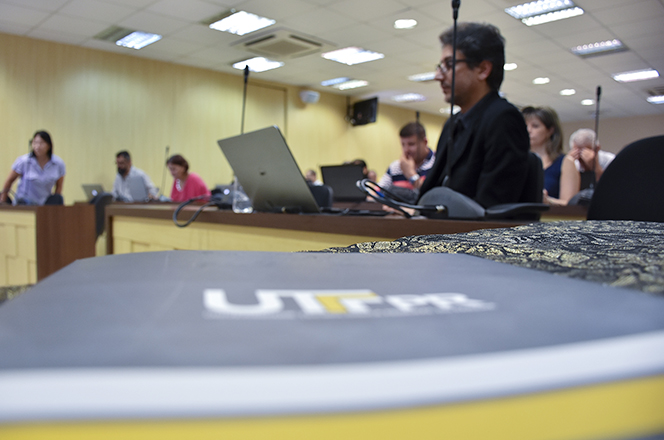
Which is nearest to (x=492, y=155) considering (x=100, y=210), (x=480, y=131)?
(x=480, y=131)

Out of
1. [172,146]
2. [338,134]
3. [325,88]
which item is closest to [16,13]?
[172,146]

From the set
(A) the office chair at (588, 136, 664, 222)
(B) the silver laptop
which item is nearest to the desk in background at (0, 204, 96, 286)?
(B) the silver laptop

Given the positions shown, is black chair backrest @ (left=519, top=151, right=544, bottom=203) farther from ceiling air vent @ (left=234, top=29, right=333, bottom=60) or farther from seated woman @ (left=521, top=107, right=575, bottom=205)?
ceiling air vent @ (left=234, top=29, right=333, bottom=60)

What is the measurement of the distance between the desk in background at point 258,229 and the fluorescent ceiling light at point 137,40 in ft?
16.3

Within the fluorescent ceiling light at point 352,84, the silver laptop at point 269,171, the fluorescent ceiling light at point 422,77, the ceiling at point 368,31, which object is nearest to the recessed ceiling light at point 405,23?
the ceiling at point 368,31

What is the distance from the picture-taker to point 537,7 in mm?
5645

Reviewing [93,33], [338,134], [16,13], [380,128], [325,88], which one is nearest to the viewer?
[16,13]

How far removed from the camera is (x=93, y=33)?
648 centimetres

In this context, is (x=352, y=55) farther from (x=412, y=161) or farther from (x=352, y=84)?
(x=412, y=161)

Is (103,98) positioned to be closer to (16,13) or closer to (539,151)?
(16,13)

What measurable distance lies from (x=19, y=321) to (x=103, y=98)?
8268 mm

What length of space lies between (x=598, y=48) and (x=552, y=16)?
1.72 m

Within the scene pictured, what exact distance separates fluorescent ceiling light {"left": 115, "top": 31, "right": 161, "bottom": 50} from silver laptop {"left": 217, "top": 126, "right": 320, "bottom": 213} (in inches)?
227

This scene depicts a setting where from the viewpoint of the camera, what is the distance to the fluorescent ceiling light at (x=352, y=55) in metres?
7.34
